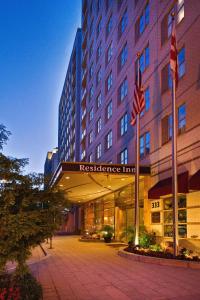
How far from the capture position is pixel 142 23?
29.7m

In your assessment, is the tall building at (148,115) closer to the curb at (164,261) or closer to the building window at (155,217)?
the building window at (155,217)

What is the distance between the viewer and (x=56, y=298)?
9992mm

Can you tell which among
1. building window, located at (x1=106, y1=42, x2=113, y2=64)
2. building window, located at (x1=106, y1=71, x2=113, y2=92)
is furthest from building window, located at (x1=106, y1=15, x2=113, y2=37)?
building window, located at (x1=106, y1=71, x2=113, y2=92)

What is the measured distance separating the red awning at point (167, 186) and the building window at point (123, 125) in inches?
386

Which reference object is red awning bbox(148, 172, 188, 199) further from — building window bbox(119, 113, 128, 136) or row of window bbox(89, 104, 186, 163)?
building window bbox(119, 113, 128, 136)

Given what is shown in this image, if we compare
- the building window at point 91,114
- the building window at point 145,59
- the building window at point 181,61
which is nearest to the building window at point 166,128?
the building window at point 181,61

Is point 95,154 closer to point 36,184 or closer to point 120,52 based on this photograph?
point 120,52

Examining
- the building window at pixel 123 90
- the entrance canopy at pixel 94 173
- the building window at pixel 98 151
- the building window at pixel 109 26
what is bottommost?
the entrance canopy at pixel 94 173

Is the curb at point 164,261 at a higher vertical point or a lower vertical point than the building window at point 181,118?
lower

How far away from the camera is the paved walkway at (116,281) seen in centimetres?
1033

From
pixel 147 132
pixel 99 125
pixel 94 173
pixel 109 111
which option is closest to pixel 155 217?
pixel 94 173

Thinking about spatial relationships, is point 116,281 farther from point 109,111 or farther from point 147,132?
point 109,111

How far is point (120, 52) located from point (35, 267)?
24.3 metres

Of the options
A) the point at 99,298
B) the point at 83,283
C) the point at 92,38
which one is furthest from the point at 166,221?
the point at 92,38
